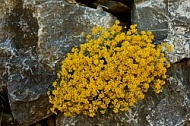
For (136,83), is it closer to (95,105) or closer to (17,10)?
(95,105)

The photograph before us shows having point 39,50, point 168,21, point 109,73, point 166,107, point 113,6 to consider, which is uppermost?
point 113,6

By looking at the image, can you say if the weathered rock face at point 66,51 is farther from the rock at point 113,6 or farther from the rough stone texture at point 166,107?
the rock at point 113,6

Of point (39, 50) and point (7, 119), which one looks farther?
point (7, 119)

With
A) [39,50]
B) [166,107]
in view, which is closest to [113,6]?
[39,50]

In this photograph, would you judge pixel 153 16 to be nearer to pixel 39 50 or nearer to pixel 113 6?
pixel 113 6

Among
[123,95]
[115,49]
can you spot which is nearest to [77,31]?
[115,49]

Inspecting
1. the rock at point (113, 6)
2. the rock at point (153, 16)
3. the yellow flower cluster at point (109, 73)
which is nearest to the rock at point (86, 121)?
Result: the yellow flower cluster at point (109, 73)
